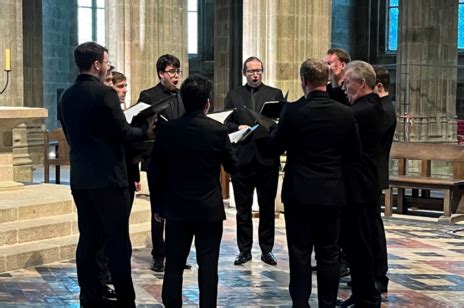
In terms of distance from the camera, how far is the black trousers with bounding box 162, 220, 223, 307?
5.04 metres

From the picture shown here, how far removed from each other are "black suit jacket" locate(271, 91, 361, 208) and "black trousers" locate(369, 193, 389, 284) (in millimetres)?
657

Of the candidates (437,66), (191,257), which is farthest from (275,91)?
(437,66)

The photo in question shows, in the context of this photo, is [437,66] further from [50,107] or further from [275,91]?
[275,91]

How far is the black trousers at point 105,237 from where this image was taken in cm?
530

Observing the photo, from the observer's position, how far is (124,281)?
5.37m

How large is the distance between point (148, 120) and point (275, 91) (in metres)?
2.07

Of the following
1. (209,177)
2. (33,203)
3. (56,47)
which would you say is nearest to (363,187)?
(209,177)

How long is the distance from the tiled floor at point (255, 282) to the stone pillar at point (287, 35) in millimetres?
2743

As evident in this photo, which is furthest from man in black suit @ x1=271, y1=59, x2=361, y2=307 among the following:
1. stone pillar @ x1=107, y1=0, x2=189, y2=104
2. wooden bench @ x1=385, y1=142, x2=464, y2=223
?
stone pillar @ x1=107, y1=0, x2=189, y2=104

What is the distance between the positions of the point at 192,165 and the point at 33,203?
3634 millimetres

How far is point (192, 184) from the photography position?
4992 millimetres

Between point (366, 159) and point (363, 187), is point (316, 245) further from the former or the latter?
point (366, 159)

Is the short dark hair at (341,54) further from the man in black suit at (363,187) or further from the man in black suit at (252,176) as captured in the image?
the man in black suit at (252,176)

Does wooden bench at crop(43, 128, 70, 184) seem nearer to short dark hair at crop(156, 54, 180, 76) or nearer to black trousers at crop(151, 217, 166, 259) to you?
black trousers at crop(151, 217, 166, 259)
